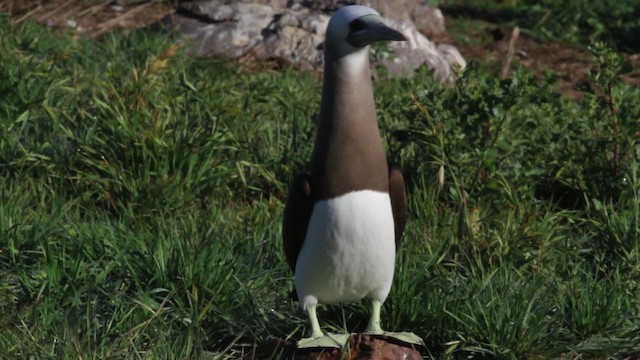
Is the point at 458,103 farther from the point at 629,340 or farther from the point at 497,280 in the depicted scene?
the point at 629,340

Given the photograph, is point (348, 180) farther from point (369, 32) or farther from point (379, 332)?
point (379, 332)

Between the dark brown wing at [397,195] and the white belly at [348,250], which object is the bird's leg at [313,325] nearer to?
the white belly at [348,250]

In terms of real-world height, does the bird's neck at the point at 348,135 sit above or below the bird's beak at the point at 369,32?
below

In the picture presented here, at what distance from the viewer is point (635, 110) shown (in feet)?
19.1

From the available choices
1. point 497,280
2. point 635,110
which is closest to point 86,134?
point 497,280

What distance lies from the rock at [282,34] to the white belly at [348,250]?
424 cm

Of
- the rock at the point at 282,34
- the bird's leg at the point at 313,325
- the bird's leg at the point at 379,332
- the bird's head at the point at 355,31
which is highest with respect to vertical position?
the bird's head at the point at 355,31

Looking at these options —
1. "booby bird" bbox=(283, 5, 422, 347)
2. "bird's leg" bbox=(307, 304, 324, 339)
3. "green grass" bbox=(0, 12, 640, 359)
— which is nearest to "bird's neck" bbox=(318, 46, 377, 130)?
"booby bird" bbox=(283, 5, 422, 347)

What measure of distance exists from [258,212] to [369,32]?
72.5 inches

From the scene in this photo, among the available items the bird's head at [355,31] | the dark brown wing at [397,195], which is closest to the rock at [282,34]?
the dark brown wing at [397,195]

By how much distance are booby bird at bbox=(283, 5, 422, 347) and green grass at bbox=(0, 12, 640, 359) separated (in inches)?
16.1

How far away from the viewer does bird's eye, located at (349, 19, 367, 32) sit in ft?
11.1

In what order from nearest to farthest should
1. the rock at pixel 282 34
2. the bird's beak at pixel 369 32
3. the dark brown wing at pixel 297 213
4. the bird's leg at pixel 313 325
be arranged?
the bird's beak at pixel 369 32 < the dark brown wing at pixel 297 213 < the bird's leg at pixel 313 325 < the rock at pixel 282 34

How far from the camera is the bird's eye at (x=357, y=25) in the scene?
338 cm
